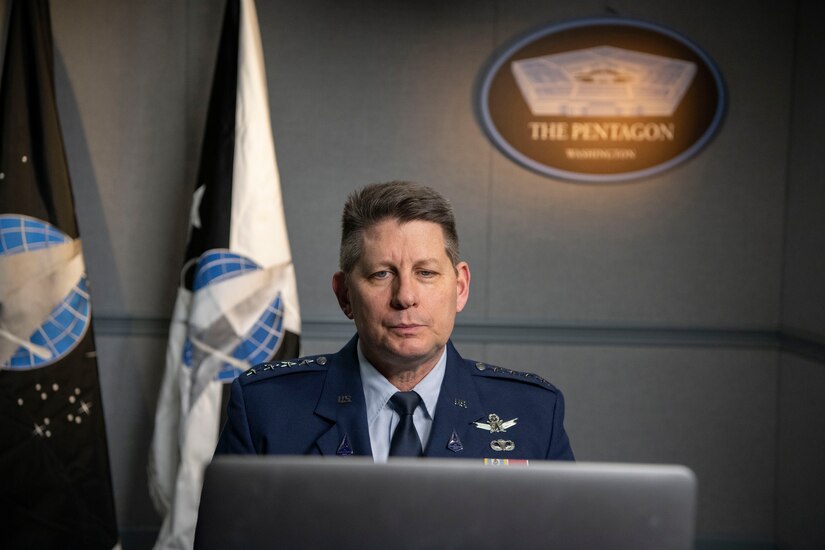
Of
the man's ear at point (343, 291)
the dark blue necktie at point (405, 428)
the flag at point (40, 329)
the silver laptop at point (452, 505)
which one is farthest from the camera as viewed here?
the flag at point (40, 329)

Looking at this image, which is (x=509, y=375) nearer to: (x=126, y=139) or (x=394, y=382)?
(x=394, y=382)

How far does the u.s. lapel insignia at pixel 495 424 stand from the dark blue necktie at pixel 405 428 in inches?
5.1

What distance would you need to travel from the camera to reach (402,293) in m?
1.38

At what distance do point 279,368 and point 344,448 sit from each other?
234 millimetres

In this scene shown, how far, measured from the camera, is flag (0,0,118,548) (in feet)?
9.23

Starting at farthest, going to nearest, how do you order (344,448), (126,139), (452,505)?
1. (126,139)
2. (344,448)
3. (452,505)

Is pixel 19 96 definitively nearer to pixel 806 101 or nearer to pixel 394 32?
pixel 394 32

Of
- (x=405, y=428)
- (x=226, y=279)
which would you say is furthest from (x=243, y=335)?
(x=405, y=428)

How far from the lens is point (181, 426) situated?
2.93 meters

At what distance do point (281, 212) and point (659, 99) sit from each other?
155 cm

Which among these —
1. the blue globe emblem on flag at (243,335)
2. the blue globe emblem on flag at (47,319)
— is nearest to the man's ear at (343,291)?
the blue globe emblem on flag at (243,335)

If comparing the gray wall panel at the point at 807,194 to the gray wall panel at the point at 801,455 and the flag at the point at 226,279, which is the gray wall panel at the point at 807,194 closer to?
the gray wall panel at the point at 801,455

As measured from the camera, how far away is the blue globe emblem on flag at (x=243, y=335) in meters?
2.94

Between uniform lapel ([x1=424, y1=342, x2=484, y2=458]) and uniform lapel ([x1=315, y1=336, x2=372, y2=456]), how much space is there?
0.37 feet
